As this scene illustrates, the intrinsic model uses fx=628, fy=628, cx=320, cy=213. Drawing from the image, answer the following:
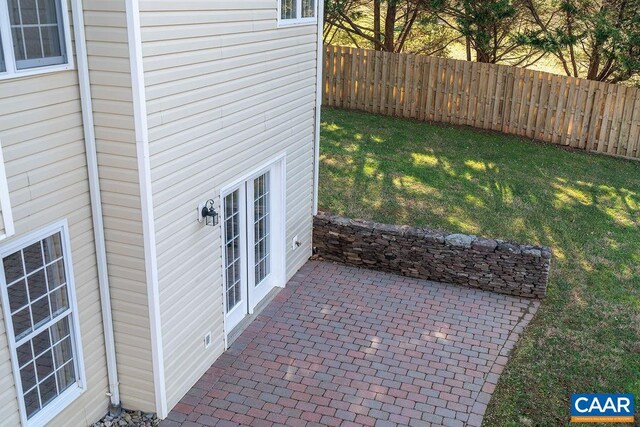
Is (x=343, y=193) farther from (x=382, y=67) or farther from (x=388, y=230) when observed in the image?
(x=382, y=67)

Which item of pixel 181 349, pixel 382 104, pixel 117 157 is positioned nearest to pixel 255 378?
pixel 181 349

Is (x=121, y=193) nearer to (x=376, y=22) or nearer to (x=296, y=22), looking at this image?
(x=296, y=22)

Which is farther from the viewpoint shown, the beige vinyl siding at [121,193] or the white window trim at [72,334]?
the beige vinyl siding at [121,193]

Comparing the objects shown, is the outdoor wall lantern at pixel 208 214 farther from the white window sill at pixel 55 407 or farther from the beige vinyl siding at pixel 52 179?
the white window sill at pixel 55 407

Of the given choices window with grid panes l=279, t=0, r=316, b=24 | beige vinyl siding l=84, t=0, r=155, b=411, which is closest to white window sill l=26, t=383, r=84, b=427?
beige vinyl siding l=84, t=0, r=155, b=411

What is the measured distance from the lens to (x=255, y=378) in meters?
Answer: 7.57

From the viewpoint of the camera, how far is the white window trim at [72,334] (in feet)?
17.2

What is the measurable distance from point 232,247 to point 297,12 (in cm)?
361

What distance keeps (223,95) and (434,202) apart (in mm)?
6429

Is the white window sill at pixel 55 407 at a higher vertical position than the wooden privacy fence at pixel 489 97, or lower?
lower

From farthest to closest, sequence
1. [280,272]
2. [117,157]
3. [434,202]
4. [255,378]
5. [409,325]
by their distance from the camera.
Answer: [434,202] → [280,272] → [409,325] → [255,378] → [117,157]

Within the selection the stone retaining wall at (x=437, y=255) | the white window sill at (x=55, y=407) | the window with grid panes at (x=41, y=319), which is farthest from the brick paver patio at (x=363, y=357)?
the window with grid panes at (x=41, y=319)

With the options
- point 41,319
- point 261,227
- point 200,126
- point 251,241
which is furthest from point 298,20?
point 41,319

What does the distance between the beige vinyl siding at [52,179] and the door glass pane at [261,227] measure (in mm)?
2919
